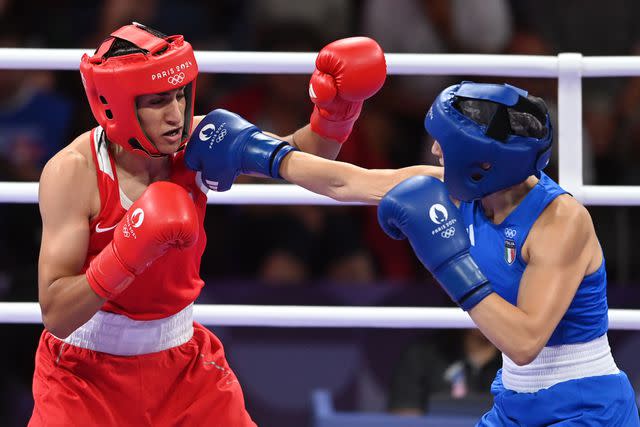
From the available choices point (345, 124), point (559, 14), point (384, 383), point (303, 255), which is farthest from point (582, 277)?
point (559, 14)

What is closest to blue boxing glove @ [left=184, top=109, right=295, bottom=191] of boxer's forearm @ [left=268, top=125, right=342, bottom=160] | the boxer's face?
the boxer's face

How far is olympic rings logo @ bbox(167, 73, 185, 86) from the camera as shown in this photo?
104 inches

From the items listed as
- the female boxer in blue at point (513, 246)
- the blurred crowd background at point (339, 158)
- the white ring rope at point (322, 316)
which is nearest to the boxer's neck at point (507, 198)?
the female boxer in blue at point (513, 246)

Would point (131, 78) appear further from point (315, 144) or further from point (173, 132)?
point (315, 144)

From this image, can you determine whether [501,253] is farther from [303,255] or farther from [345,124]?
[303,255]

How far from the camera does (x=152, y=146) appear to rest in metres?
2.66

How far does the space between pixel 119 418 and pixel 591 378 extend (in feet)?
3.81

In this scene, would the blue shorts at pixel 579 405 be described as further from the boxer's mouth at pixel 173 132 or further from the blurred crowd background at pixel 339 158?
the blurred crowd background at pixel 339 158

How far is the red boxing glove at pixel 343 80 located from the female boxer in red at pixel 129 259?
0.38m

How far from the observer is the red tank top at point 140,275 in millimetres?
2680

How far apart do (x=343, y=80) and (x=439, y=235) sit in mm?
620

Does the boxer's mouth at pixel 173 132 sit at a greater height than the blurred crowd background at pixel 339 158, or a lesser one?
greater

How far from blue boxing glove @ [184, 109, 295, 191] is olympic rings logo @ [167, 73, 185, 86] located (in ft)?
0.66

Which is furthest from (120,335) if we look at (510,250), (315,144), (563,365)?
(563,365)
